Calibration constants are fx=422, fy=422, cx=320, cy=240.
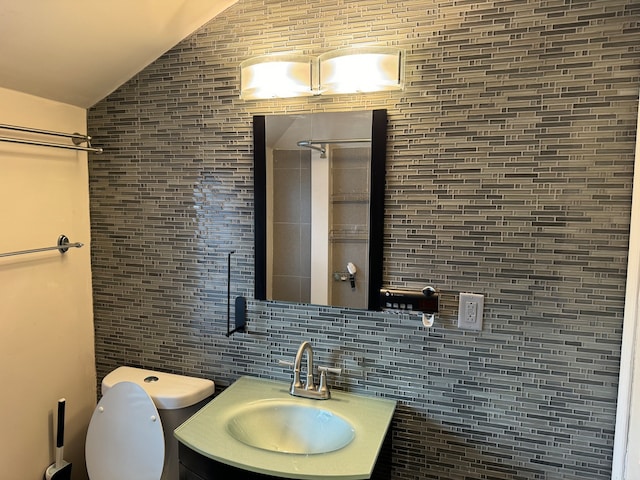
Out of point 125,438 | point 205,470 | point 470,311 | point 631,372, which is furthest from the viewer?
point 125,438

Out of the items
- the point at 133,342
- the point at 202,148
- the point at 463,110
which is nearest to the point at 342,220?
the point at 463,110

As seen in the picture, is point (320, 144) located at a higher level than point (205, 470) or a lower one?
higher

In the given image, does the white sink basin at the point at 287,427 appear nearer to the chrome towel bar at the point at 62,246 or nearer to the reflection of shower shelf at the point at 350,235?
the reflection of shower shelf at the point at 350,235

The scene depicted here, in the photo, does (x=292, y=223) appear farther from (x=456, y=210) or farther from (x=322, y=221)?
(x=456, y=210)

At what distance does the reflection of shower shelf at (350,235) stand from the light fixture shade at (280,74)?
20.9 inches

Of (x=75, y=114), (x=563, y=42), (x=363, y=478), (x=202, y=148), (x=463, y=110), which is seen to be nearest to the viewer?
(x=363, y=478)

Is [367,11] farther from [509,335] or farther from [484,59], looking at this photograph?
[509,335]

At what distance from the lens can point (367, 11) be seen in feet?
4.87

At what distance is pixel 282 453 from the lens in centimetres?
128

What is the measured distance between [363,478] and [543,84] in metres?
1.30

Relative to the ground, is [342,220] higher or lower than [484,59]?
lower

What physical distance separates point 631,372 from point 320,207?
1.10m

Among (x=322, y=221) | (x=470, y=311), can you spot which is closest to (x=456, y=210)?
(x=470, y=311)

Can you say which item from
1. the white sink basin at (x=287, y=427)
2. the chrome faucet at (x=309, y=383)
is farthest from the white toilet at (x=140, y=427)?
the chrome faucet at (x=309, y=383)
